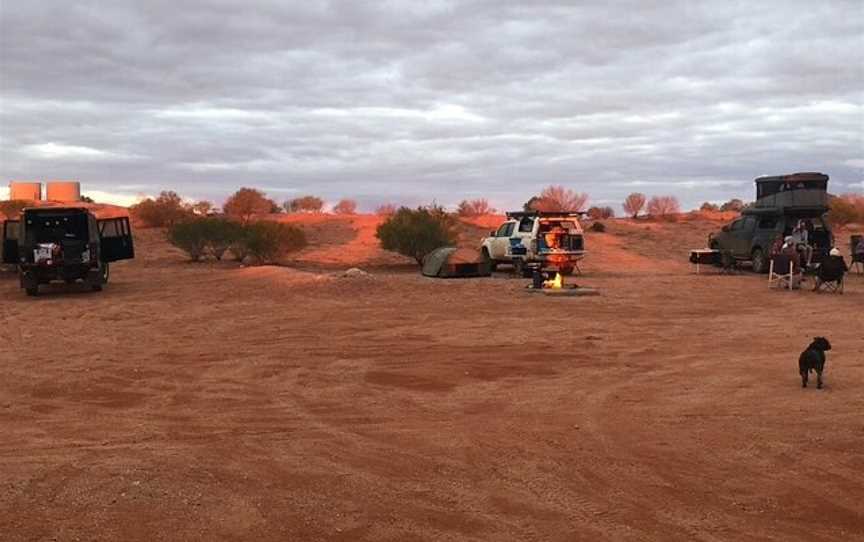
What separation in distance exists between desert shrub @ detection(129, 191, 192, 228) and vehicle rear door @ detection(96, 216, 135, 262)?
25.2 m

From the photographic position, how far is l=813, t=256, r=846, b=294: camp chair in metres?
20.3

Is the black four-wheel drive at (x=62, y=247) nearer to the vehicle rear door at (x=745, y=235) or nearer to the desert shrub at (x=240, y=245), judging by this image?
the desert shrub at (x=240, y=245)

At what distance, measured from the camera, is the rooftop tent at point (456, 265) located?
2566cm

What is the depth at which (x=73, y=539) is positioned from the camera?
5012 mm

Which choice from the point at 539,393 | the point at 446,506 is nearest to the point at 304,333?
the point at 539,393

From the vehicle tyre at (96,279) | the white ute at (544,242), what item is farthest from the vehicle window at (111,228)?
the white ute at (544,242)

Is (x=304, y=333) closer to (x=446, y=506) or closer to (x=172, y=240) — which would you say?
(x=446, y=506)

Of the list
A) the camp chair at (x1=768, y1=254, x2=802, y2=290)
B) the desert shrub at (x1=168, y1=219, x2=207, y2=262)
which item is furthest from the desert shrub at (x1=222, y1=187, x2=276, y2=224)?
the camp chair at (x1=768, y1=254, x2=802, y2=290)

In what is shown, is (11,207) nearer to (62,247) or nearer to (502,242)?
(62,247)

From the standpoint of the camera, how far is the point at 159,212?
5044 centimetres

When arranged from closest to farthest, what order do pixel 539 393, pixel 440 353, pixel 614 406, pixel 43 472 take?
pixel 43 472 < pixel 614 406 < pixel 539 393 < pixel 440 353

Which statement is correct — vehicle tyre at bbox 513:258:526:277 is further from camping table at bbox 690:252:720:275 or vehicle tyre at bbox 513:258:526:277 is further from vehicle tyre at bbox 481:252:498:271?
camping table at bbox 690:252:720:275

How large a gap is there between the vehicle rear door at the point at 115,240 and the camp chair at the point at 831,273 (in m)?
17.9

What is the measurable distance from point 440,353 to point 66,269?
13.7m
